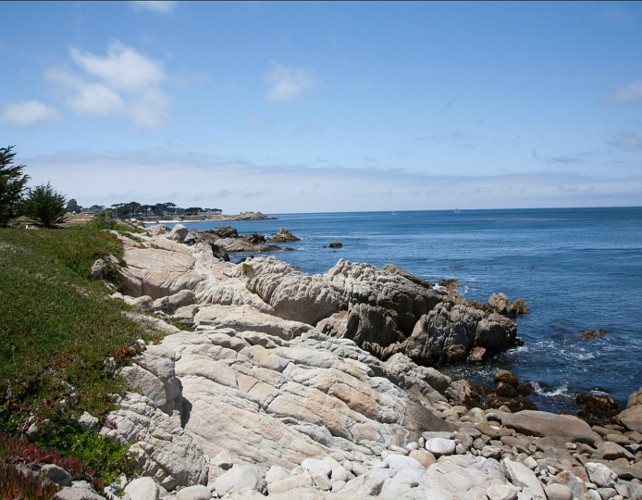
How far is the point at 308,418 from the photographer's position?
14.7 metres

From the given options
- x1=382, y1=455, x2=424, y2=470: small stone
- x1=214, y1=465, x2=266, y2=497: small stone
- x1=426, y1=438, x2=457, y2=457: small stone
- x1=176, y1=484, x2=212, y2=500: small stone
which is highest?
x1=176, y1=484, x2=212, y2=500: small stone

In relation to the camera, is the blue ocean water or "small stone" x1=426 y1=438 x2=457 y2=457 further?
the blue ocean water

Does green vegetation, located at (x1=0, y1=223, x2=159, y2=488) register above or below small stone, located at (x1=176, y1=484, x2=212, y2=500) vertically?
above

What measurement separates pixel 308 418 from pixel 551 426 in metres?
10.4

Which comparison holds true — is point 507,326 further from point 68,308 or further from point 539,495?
point 68,308

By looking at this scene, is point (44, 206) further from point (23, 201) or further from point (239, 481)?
point (239, 481)

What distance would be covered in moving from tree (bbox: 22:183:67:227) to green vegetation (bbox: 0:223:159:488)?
636 inches

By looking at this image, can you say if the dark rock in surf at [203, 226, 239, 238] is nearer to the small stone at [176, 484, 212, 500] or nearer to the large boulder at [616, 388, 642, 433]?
the large boulder at [616, 388, 642, 433]

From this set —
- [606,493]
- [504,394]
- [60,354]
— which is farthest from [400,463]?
[504,394]

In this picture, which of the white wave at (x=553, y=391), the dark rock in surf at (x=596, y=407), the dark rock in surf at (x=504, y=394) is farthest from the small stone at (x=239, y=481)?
the white wave at (x=553, y=391)

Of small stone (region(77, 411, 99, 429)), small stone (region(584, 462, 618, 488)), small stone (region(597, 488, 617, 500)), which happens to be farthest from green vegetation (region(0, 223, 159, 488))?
small stone (region(584, 462, 618, 488))

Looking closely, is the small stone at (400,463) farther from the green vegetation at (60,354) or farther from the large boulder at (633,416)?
the large boulder at (633,416)

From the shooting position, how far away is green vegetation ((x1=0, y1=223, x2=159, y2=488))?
387 inches

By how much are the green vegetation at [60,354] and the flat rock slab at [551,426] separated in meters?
14.4
